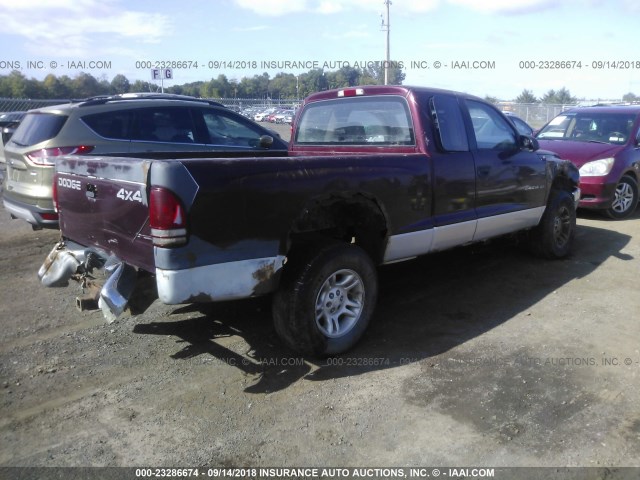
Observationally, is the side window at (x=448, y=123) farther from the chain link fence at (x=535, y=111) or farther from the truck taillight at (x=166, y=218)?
the chain link fence at (x=535, y=111)

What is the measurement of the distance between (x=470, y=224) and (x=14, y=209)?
515 centimetres

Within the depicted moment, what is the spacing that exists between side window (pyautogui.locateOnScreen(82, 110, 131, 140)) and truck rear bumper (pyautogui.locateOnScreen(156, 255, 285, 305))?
3.98 metres

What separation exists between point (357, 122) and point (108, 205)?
2590 millimetres

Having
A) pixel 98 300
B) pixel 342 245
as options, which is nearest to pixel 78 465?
pixel 98 300

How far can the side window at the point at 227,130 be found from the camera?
24.7 ft

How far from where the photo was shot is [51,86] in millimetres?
29688

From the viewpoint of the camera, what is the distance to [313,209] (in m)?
3.85

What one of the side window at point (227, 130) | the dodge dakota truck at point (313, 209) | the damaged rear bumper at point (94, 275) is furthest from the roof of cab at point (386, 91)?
the damaged rear bumper at point (94, 275)

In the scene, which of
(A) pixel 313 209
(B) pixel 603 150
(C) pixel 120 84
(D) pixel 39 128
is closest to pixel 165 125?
(D) pixel 39 128

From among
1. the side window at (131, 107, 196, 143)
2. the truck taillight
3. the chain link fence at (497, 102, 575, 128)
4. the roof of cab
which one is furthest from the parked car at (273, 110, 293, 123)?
the truck taillight

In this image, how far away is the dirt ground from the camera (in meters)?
2.98

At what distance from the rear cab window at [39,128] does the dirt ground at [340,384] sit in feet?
5.81

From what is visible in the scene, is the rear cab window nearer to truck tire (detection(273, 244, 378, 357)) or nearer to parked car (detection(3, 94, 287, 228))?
parked car (detection(3, 94, 287, 228))

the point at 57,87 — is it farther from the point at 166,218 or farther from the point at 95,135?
the point at 166,218
